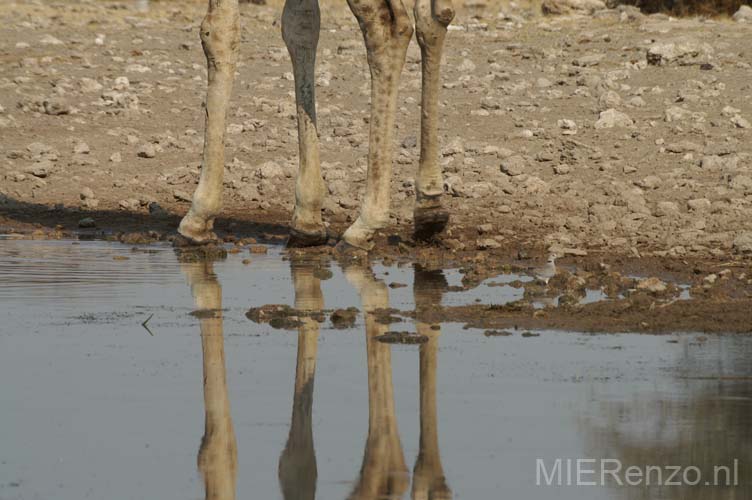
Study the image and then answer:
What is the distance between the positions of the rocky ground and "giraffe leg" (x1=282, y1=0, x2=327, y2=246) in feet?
3.50

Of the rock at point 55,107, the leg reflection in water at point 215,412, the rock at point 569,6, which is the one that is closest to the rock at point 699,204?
the leg reflection in water at point 215,412

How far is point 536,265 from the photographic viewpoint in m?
10.0

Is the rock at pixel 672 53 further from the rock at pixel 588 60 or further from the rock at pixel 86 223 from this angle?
the rock at pixel 86 223

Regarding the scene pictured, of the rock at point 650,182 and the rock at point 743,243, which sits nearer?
the rock at point 743,243

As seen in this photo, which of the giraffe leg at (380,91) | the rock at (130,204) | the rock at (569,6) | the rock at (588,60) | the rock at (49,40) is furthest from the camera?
the rock at (569,6)

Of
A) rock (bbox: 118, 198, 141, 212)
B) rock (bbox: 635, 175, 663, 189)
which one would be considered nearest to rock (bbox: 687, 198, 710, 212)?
rock (bbox: 635, 175, 663, 189)

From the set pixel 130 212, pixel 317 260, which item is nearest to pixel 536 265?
pixel 317 260

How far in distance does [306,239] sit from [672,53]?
7.49m

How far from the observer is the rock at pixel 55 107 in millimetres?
16148

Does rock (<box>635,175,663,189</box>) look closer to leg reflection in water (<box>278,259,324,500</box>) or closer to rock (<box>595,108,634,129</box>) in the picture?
rock (<box>595,108,634,129</box>)

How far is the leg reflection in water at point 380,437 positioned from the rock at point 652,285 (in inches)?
65.2

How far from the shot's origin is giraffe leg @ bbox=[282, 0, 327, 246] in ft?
35.6

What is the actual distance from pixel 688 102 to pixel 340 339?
29.5ft

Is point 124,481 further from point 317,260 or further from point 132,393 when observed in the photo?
point 317,260
